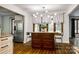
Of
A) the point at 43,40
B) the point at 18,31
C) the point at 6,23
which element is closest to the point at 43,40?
the point at 43,40

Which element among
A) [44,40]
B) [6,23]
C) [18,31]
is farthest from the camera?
[6,23]

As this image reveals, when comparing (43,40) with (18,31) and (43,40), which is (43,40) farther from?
(18,31)

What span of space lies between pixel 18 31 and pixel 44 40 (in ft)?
12.2

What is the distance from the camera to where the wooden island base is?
298 inches

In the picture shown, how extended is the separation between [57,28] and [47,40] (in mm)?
4187

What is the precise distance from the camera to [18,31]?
1078cm

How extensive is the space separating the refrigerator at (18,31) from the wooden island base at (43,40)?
2.82m

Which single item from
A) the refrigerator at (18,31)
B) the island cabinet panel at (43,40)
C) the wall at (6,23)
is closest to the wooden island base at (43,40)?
the island cabinet panel at (43,40)

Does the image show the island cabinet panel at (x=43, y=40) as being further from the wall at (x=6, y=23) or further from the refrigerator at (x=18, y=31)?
the wall at (x=6, y=23)

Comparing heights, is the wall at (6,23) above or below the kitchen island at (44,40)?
above

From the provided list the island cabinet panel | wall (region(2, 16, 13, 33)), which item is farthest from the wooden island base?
wall (region(2, 16, 13, 33))

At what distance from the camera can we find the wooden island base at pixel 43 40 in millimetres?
7562
